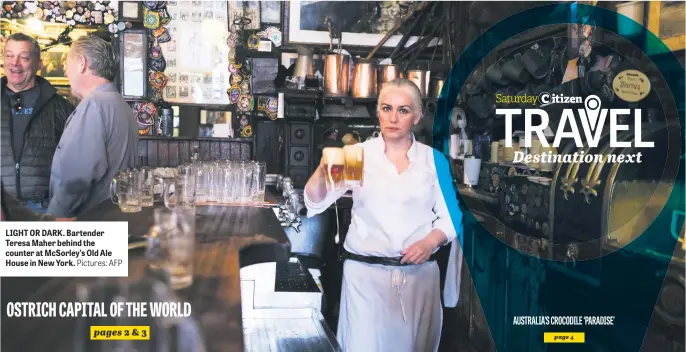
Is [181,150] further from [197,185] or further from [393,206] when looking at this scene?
[393,206]

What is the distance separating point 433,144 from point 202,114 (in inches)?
35.7

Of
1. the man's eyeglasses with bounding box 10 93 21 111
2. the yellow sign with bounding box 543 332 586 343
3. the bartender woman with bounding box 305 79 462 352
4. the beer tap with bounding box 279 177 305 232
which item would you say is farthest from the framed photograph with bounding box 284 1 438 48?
the yellow sign with bounding box 543 332 586 343

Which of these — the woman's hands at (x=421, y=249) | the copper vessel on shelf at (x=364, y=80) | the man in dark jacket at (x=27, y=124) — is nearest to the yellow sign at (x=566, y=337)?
the woman's hands at (x=421, y=249)

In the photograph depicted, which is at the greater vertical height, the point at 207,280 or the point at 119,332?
the point at 207,280

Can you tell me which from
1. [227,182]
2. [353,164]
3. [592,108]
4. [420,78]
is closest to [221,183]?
[227,182]

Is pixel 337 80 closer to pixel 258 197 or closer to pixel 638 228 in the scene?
pixel 258 197

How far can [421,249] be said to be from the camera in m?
2.20

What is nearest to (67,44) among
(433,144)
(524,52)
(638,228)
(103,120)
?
(103,120)

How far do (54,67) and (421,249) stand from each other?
1.46 meters

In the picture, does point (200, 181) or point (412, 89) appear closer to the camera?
point (412, 89)

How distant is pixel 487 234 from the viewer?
7.97 ft

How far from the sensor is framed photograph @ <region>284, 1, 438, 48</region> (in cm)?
239

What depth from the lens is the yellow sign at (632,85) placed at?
7.13 feet

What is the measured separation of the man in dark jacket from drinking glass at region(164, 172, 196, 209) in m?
0.40
